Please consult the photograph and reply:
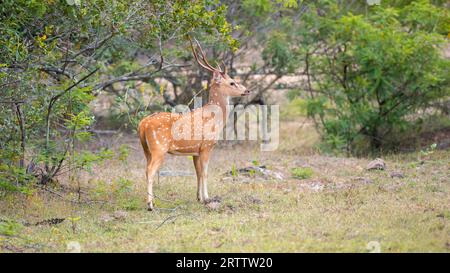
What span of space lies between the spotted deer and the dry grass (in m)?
0.52

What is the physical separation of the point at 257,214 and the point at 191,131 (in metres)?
1.49

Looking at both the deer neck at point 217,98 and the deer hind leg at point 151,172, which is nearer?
the deer hind leg at point 151,172

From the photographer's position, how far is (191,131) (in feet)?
31.9

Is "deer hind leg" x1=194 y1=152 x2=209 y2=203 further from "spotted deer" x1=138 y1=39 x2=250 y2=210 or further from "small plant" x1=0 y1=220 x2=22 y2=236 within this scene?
"small plant" x1=0 y1=220 x2=22 y2=236

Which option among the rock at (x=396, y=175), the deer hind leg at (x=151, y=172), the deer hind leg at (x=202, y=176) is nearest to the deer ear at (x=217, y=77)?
the deer hind leg at (x=202, y=176)

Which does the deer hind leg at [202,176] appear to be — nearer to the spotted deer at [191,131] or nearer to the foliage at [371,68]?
the spotted deer at [191,131]

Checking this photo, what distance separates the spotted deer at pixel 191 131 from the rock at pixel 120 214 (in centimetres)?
37

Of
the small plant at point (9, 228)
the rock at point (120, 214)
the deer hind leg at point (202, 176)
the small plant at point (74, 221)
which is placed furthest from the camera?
the deer hind leg at point (202, 176)

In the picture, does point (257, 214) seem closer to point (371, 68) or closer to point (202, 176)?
point (202, 176)

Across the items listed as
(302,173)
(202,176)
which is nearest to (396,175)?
(302,173)

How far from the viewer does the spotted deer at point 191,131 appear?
9.46 meters
